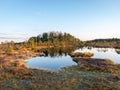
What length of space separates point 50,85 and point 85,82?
16.1 ft

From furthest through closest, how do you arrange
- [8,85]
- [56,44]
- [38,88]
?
[56,44], [8,85], [38,88]

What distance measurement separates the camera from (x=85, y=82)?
936 inches

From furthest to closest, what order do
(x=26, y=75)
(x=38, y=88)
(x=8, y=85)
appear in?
(x=26, y=75) → (x=8, y=85) → (x=38, y=88)

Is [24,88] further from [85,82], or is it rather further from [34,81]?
[85,82]

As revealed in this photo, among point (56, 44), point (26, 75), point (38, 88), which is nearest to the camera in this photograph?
point (38, 88)

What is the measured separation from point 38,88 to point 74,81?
558 cm

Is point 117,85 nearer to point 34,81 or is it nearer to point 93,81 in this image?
point 93,81

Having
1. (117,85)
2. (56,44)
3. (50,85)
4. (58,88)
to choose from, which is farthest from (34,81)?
(56,44)

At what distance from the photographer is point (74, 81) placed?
24156mm

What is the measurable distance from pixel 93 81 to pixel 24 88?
9537mm

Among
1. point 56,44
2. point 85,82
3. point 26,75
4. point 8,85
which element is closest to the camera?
point 8,85

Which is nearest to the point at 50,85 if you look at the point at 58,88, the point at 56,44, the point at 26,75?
the point at 58,88

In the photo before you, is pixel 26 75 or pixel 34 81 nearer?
pixel 34 81

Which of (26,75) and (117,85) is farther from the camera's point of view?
(26,75)
